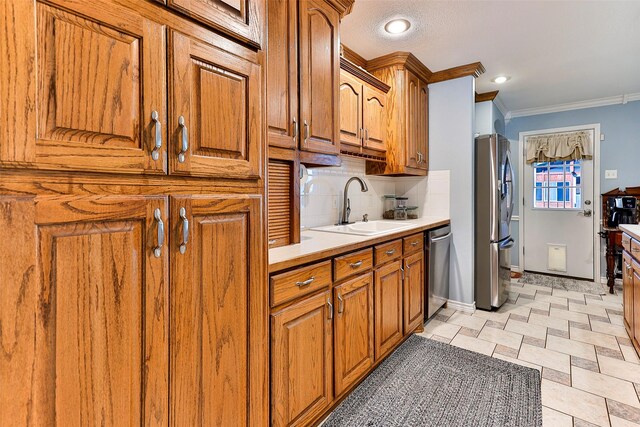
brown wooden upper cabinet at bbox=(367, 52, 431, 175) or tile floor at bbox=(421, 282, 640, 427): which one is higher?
brown wooden upper cabinet at bbox=(367, 52, 431, 175)

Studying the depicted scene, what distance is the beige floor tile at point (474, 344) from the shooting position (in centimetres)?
243

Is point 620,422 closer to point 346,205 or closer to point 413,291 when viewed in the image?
point 413,291

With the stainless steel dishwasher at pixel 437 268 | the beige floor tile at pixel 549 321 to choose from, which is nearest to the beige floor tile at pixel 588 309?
the beige floor tile at pixel 549 321

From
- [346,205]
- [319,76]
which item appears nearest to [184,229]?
[319,76]

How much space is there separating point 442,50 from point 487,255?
6.44 feet

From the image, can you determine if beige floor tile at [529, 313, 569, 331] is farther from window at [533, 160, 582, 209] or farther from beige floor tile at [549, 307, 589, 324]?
window at [533, 160, 582, 209]

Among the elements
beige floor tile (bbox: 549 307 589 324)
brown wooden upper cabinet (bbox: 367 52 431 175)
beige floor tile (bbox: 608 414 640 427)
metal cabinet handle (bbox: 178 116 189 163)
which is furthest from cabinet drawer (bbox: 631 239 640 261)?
metal cabinet handle (bbox: 178 116 189 163)

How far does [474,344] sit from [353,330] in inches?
51.4

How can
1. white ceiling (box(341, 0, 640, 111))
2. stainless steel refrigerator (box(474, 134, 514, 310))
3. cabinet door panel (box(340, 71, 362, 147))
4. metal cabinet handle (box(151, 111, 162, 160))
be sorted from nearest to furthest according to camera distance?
metal cabinet handle (box(151, 111, 162, 160)) < white ceiling (box(341, 0, 640, 111)) < cabinet door panel (box(340, 71, 362, 147)) < stainless steel refrigerator (box(474, 134, 514, 310))

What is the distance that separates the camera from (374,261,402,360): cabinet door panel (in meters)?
2.05

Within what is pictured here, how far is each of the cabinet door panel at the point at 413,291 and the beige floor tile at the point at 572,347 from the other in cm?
99

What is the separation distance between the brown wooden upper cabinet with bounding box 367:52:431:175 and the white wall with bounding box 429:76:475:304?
1.08 feet

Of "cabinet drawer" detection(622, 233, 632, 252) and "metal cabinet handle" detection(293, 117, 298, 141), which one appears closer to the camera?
"metal cabinet handle" detection(293, 117, 298, 141)

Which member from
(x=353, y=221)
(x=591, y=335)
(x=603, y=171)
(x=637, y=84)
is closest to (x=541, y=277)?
(x=603, y=171)
